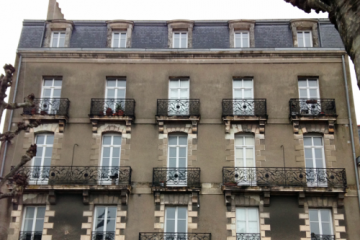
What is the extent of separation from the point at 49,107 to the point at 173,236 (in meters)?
7.21

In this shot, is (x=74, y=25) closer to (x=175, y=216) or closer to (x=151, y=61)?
(x=151, y=61)

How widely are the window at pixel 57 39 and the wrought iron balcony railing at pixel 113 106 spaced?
3.43m

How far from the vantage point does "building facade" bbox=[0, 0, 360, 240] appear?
17.8 m

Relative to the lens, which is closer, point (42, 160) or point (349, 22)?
point (349, 22)

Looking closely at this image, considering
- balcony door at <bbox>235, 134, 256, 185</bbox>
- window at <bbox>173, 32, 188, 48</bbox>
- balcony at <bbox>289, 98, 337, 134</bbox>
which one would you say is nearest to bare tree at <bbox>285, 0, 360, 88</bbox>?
balcony door at <bbox>235, 134, 256, 185</bbox>

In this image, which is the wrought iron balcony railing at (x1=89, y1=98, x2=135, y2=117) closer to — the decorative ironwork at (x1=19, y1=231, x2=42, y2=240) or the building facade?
the building facade

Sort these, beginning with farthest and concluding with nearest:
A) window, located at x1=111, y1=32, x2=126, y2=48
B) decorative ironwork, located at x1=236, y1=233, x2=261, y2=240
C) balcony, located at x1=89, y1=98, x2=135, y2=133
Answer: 1. window, located at x1=111, y1=32, x2=126, y2=48
2. balcony, located at x1=89, y1=98, x2=135, y2=133
3. decorative ironwork, located at x1=236, y1=233, x2=261, y2=240

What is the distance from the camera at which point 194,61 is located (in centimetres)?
2047

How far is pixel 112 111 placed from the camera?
19.5 meters

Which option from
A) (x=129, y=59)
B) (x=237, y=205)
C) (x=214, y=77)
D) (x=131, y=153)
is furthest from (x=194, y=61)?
(x=237, y=205)

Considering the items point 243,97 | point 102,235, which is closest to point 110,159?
point 102,235

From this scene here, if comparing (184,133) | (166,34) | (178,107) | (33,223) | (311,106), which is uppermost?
(166,34)

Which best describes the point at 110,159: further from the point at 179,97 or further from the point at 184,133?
the point at 179,97

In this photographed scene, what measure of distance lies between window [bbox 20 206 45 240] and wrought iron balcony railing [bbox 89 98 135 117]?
4267 mm
